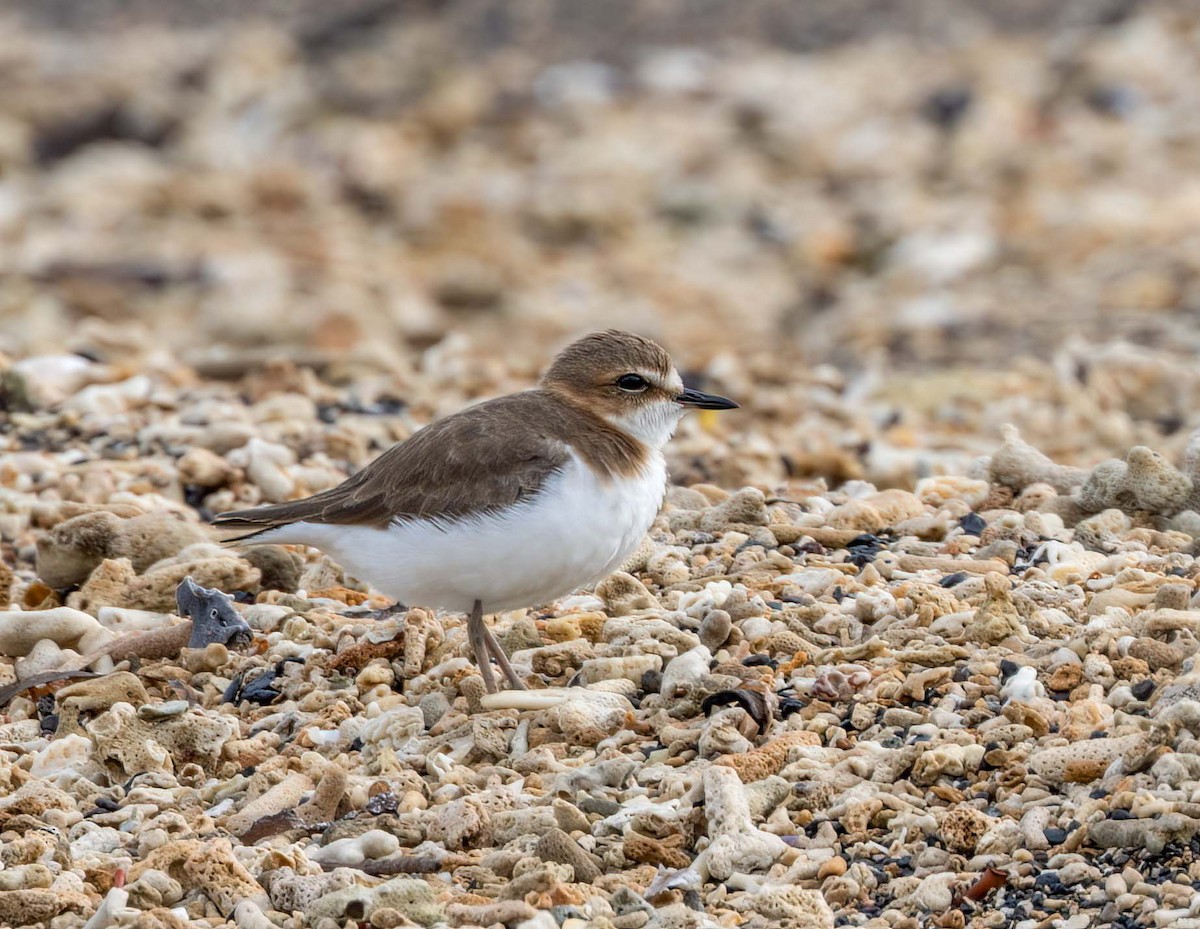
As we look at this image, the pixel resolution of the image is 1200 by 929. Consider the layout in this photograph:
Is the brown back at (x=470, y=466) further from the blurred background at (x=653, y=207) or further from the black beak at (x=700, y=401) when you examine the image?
the blurred background at (x=653, y=207)

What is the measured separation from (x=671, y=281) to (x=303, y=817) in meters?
10.7

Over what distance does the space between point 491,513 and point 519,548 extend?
17 centimetres

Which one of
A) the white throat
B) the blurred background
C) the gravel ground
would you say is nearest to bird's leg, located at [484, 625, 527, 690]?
the gravel ground

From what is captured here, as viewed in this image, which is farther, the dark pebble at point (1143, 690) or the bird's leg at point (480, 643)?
the bird's leg at point (480, 643)

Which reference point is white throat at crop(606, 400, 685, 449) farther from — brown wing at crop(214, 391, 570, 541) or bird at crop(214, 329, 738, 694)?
brown wing at crop(214, 391, 570, 541)

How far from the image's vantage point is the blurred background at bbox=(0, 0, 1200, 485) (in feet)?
36.6

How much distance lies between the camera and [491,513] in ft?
18.0

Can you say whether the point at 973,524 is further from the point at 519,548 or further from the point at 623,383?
the point at 519,548

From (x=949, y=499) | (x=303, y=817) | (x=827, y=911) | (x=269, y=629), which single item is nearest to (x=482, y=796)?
(x=303, y=817)

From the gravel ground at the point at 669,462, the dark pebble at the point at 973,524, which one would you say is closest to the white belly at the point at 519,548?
the gravel ground at the point at 669,462

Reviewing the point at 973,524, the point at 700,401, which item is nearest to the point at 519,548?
the point at 700,401

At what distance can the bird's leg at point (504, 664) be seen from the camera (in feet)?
18.3

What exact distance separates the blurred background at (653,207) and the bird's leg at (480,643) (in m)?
3.66

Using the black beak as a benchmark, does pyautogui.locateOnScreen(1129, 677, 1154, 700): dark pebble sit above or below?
below
